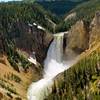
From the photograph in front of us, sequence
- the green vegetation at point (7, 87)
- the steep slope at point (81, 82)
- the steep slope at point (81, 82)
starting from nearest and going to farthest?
the steep slope at point (81, 82) → the steep slope at point (81, 82) → the green vegetation at point (7, 87)

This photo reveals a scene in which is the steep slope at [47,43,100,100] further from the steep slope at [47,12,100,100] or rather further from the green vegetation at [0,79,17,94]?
the green vegetation at [0,79,17,94]

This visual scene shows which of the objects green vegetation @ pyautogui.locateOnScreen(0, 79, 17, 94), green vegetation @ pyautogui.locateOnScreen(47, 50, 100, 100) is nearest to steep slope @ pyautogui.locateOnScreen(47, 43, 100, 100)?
green vegetation @ pyautogui.locateOnScreen(47, 50, 100, 100)

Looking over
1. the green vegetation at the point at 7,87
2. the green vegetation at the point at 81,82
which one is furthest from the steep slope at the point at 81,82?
the green vegetation at the point at 7,87

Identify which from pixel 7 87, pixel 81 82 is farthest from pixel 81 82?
pixel 7 87

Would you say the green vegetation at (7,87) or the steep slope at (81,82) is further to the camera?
the green vegetation at (7,87)

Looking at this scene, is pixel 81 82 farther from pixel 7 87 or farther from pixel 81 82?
pixel 7 87

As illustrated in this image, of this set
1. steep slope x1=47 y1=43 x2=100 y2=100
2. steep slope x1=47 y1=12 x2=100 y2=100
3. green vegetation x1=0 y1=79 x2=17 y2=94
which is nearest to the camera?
steep slope x1=47 y1=12 x2=100 y2=100

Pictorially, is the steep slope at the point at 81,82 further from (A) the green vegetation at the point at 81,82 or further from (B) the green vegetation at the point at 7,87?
(B) the green vegetation at the point at 7,87

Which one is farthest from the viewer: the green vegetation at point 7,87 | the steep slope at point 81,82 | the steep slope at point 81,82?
the green vegetation at point 7,87

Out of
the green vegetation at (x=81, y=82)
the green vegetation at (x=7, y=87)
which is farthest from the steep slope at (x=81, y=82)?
the green vegetation at (x=7, y=87)
